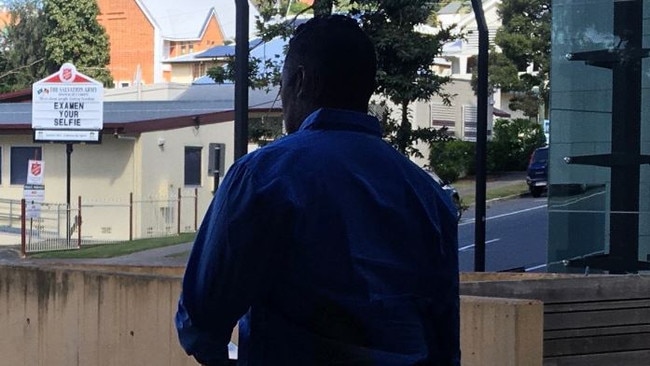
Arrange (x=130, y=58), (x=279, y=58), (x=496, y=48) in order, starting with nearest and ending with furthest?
(x=279, y=58)
(x=496, y=48)
(x=130, y=58)

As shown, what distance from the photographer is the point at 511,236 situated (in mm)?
26016

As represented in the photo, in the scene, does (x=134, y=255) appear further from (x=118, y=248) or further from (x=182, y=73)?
(x=182, y=73)

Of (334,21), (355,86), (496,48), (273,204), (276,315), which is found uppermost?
(496,48)

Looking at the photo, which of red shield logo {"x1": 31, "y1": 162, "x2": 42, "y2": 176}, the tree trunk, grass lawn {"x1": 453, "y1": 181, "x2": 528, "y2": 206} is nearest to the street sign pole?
red shield logo {"x1": 31, "y1": 162, "x2": 42, "y2": 176}

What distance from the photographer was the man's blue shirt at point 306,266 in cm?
226

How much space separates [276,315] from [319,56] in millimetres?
617

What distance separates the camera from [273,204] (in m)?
2.27

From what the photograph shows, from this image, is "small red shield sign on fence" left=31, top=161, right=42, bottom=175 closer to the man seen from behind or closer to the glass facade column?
the glass facade column

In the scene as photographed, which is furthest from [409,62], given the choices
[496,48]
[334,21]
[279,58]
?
[496,48]

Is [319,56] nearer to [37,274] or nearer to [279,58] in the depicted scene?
[37,274]

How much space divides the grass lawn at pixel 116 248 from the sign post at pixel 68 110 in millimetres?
2482

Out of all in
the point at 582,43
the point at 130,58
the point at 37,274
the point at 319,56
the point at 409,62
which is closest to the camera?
the point at 319,56

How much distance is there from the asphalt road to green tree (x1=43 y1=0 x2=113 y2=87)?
3339 centimetres

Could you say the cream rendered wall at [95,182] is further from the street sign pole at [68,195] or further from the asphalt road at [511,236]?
the asphalt road at [511,236]
